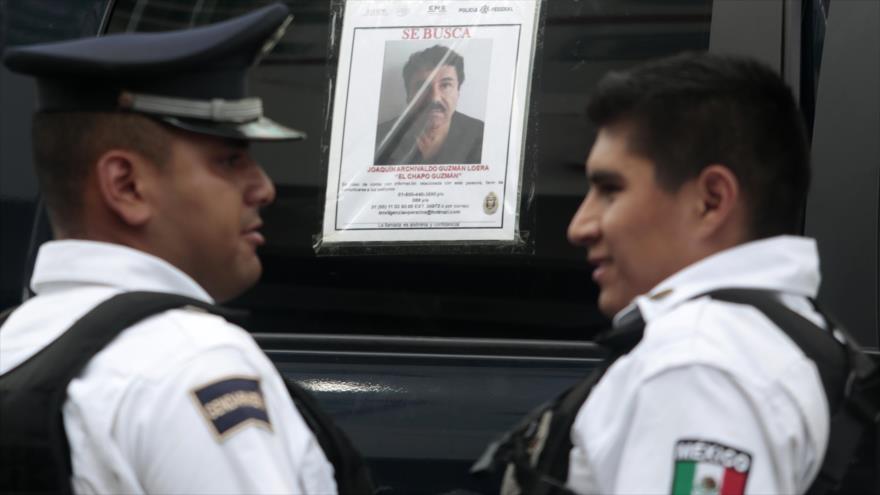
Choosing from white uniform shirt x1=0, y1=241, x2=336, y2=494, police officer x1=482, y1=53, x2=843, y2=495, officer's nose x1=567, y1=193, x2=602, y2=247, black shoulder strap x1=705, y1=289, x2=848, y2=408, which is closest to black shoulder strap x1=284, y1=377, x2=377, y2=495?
white uniform shirt x1=0, y1=241, x2=336, y2=494

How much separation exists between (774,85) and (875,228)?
1.86 feet

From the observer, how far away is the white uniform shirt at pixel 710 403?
1721mm

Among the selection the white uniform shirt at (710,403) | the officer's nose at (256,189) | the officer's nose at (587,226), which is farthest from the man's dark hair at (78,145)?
the white uniform shirt at (710,403)

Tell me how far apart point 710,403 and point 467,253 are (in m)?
1.00

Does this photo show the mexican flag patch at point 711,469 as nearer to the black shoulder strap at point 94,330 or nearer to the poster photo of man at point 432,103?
the black shoulder strap at point 94,330

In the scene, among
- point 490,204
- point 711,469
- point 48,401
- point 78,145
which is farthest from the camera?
point 490,204

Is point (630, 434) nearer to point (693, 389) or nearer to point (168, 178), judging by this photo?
point (693, 389)

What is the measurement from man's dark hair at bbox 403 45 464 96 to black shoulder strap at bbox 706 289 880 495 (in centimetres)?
101

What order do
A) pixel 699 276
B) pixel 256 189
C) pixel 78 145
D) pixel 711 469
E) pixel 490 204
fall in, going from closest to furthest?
pixel 711 469 → pixel 699 276 → pixel 78 145 → pixel 256 189 → pixel 490 204

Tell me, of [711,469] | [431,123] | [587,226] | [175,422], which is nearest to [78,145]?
[175,422]

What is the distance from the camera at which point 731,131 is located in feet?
6.47

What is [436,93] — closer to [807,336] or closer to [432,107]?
[432,107]

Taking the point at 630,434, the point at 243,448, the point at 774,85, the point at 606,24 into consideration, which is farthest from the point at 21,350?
the point at 606,24

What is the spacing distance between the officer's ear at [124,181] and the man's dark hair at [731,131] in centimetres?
67
